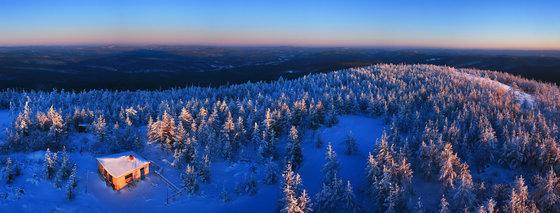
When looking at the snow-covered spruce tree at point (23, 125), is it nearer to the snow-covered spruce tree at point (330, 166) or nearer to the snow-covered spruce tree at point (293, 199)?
the snow-covered spruce tree at point (293, 199)

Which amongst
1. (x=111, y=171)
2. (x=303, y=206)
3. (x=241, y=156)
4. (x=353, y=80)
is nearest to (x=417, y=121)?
(x=241, y=156)

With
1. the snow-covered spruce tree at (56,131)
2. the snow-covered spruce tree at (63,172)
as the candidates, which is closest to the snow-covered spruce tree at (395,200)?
the snow-covered spruce tree at (63,172)

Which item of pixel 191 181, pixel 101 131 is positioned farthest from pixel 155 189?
pixel 101 131

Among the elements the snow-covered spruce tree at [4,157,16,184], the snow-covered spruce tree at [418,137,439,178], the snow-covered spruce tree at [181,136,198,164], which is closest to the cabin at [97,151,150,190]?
the snow-covered spruce tree at [181,136,198,164]

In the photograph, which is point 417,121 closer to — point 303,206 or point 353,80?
point 303,206

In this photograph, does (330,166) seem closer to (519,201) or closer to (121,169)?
(519,201)

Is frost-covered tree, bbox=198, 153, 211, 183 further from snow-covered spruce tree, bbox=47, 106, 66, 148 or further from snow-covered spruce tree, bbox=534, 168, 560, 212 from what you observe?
snow-covered spruce tree, bbox=534, 168, 560, 212
